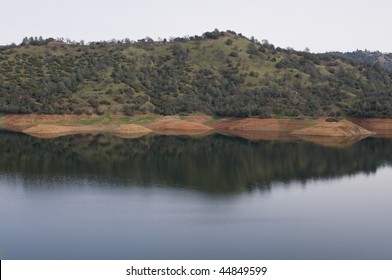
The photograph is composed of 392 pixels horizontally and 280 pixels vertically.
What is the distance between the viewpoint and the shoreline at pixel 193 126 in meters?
140

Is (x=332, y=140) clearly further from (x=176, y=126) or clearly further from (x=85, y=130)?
(x=85, y=130)

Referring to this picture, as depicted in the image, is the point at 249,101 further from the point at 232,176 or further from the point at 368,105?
the point at 232,176

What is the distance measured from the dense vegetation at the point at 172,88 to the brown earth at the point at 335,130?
9.58 metres

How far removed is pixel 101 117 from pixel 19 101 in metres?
28.2

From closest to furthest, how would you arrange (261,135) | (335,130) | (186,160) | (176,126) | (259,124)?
(186,160) < (335,130) < (261,135) < (259,124) < (176,126)

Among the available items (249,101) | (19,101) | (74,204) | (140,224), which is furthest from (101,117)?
(140,224)

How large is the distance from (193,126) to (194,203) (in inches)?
3758

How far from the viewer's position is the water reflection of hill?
7712 cm

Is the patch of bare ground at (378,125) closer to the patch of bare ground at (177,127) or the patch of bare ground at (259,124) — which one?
the patch of bare ground at (259,124)

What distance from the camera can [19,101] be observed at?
156000 millimetres

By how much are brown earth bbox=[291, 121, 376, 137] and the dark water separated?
28.3 metres

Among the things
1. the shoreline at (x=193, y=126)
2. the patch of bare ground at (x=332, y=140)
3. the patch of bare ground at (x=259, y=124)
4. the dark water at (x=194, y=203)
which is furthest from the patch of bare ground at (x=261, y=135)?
the dark water at (x=194, y=203)

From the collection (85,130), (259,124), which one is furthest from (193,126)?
(85,130)

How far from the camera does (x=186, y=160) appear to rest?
95.4 meters
